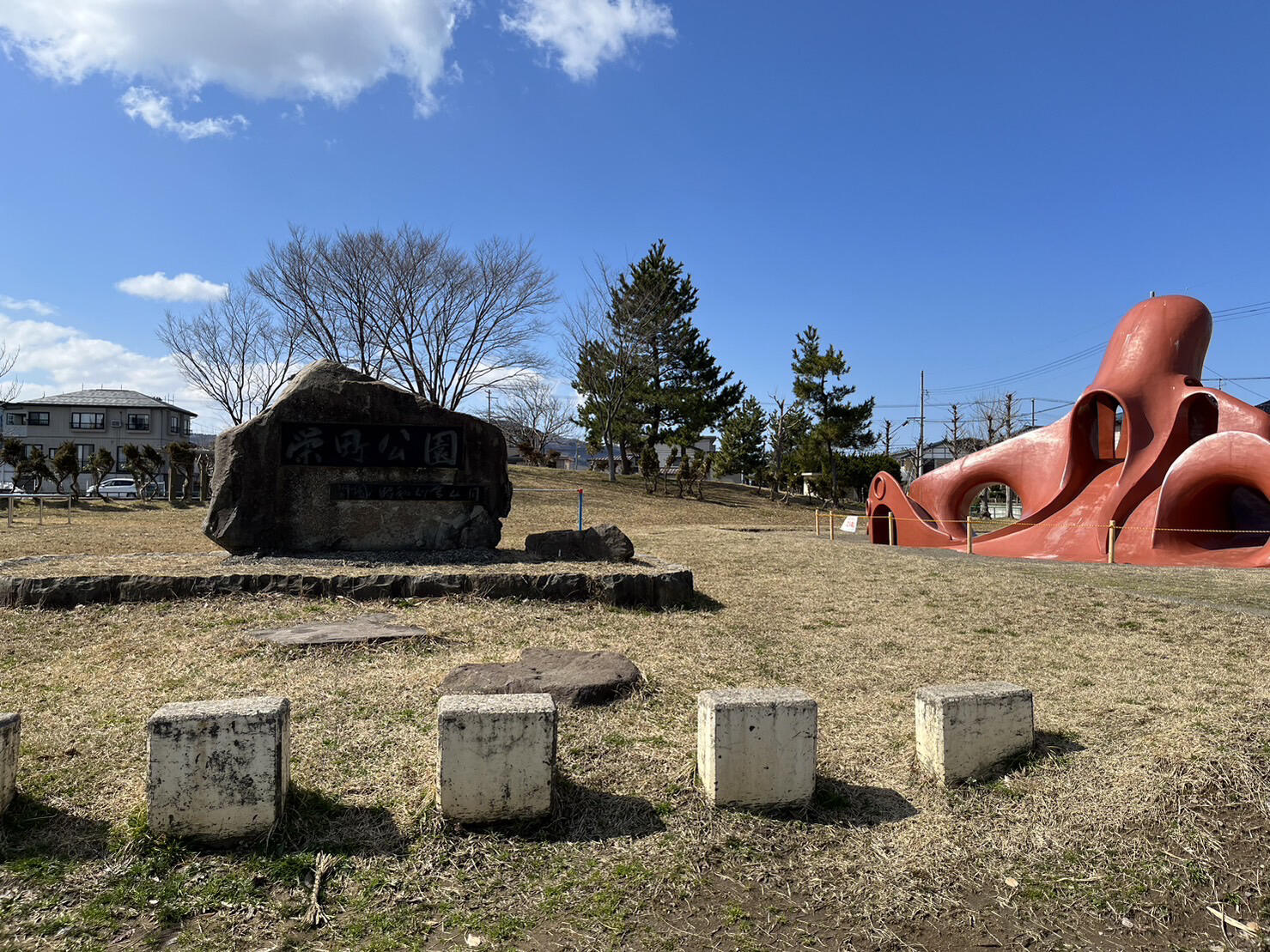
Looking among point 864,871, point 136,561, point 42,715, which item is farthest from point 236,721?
point 136,561

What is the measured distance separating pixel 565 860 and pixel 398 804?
74 cm

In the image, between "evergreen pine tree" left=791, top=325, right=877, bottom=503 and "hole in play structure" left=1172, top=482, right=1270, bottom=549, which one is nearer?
"hole in play structure" left=1172, top=482, right=1270, bottom=549

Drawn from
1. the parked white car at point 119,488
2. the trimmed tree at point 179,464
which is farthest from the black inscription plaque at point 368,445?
the parked white car at point 119,488

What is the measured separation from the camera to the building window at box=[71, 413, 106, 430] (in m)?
44.1

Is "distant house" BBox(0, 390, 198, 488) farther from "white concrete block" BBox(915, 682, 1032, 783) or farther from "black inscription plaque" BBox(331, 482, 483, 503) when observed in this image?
"white concrete block" BBox(915, 682, 1032, 783)

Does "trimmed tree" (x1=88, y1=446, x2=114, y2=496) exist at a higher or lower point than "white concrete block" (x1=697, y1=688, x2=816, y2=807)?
higher

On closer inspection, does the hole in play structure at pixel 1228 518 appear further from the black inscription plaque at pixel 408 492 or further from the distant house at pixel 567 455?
the distant house at pixel 567 455

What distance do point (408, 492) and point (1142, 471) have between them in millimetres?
11065

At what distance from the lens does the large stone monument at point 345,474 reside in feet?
26.5

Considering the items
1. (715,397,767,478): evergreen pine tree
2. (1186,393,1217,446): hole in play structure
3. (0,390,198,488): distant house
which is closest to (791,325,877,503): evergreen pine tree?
(715,397,767,478): evergreen pine tree

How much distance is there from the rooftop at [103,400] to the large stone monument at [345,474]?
4312cm

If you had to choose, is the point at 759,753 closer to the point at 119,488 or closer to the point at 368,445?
the point at 368,445

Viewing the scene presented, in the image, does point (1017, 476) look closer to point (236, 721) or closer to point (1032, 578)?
point (1032, 578)

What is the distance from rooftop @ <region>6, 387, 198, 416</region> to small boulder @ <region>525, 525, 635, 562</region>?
145 feet
